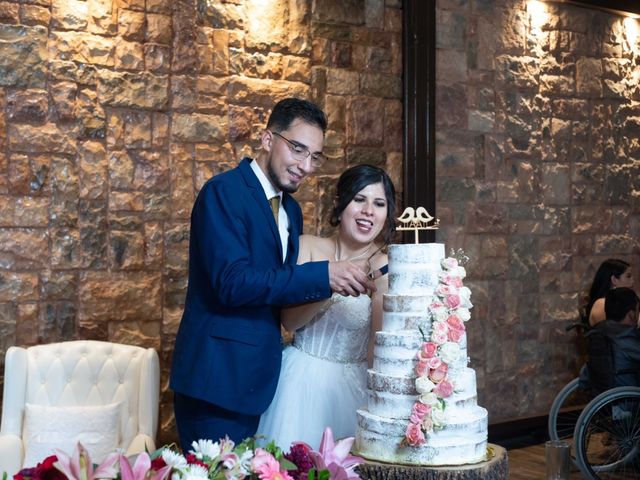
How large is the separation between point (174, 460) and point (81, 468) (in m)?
0.16

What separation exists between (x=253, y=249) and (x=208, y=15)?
2474mm

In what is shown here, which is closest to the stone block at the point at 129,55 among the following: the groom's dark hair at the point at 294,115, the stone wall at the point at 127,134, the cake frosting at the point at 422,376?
the stone wall at the point at 127,134

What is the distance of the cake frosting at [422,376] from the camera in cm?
261

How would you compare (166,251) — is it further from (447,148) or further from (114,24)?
(447,148)

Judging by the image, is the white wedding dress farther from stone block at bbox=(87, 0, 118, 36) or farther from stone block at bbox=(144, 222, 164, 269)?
stone block at bbox=(87, 0, 118, 36)

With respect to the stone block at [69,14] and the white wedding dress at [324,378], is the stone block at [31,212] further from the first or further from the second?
the white wedding dress at [324,378]

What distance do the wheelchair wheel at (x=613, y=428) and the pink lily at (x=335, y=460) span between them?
3661 millimetres

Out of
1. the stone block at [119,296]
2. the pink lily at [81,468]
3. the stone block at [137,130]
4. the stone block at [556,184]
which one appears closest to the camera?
the pink lily at [81,468]

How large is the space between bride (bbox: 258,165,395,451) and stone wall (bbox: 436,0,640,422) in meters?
2.70

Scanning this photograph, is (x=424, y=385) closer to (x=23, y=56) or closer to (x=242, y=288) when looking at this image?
(x=242, y=288)

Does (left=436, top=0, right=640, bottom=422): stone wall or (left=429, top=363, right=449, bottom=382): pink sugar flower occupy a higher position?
(left=436, top=0, right=640, bottom=422): stone wall

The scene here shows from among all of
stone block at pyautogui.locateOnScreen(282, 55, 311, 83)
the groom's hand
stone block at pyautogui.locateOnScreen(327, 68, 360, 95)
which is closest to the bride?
the groom's hand

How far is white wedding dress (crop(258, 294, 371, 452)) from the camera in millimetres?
3350

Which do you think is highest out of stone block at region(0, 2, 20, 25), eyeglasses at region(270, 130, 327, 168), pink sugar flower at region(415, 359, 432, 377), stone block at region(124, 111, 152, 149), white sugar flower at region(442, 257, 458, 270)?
stone block at region(0, 2, 20, 25)
